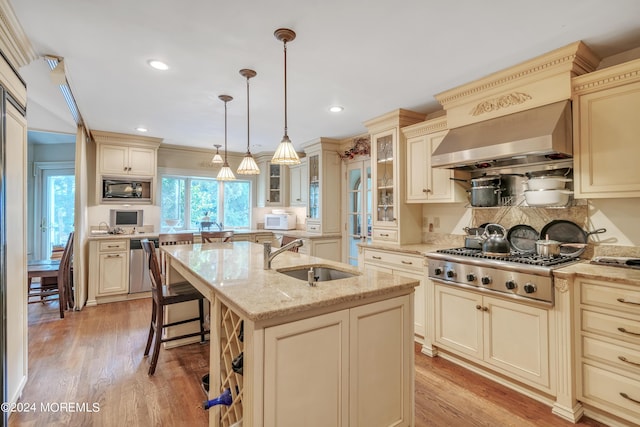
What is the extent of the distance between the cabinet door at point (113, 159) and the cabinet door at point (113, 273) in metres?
1.26

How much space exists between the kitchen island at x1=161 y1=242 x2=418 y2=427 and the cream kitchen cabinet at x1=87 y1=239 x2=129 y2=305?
3259 millimetres

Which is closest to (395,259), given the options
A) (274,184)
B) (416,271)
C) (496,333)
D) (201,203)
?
(416,271)

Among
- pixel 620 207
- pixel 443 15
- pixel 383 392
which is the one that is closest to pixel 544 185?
pixel 620 207

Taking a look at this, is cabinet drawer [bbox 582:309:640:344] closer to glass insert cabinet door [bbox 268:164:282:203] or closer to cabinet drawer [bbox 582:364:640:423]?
cabinet drawer [bbox 582:364:640:423]

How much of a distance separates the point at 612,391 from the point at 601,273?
0.71 meters

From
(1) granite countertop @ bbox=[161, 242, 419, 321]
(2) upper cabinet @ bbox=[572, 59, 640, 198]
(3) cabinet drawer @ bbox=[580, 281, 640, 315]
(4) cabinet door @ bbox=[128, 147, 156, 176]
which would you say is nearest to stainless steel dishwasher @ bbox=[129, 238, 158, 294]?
(4) cabinet door @ bbox=[128, 147, 156, 176]

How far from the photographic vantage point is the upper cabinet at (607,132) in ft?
6.59

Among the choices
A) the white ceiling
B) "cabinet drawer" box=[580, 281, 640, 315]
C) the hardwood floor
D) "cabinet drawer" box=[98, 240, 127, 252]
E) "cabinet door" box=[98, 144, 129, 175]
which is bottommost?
the hardwood floor

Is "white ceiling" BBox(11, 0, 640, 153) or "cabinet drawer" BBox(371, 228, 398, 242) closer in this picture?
"white ceiling" BBox(11, 0, 640, 153)

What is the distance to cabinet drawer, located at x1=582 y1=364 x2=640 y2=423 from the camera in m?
1.81

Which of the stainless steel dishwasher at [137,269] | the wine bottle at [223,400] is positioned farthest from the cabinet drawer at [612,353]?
the stainless steel dishwasher at [137,269]

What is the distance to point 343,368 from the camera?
1.46m

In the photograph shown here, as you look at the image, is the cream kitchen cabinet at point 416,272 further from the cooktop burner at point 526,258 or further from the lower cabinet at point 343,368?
the lower cabinet at point 343,368

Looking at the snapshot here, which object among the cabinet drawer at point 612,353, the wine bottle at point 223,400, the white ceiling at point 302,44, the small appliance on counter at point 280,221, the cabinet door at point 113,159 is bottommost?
the wine bottle at point 223,400
